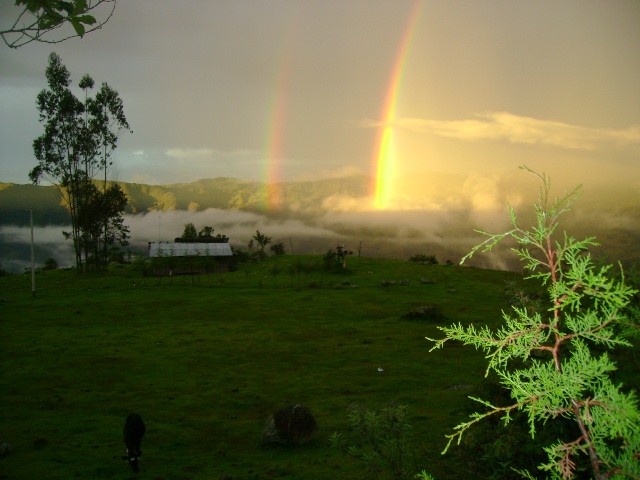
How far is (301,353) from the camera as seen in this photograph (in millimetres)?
37750

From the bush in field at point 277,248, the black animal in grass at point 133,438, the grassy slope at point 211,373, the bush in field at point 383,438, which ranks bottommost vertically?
the grassy slope at point 211,373

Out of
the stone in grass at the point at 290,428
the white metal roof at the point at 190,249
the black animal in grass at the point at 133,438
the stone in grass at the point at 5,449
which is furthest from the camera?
the white metal roof at the point at 190,249

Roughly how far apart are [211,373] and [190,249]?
66.2 m

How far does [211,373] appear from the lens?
3238cm

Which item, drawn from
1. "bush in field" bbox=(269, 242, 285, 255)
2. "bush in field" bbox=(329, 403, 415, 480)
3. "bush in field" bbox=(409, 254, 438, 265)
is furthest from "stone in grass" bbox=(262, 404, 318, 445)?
"bush in field" bbox=(269, 242, 285, 255)

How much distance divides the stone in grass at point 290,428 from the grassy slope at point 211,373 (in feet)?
1.75

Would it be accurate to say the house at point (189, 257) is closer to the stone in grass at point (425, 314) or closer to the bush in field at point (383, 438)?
the stone in grass at point (425, 314)

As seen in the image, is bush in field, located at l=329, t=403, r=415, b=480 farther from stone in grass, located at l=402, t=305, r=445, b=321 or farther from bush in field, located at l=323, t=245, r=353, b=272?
bush in field, located at l=323, t=245, r=353, b=272

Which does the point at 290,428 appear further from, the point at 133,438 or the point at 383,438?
the point at 383,438

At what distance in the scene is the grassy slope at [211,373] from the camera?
64.9ft

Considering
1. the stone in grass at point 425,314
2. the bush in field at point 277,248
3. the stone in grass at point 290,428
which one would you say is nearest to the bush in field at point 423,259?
the bush in field at point 277,248

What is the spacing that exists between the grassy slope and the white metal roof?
1024 inches

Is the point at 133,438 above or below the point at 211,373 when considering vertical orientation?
above

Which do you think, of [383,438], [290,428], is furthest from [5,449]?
[383,438]
